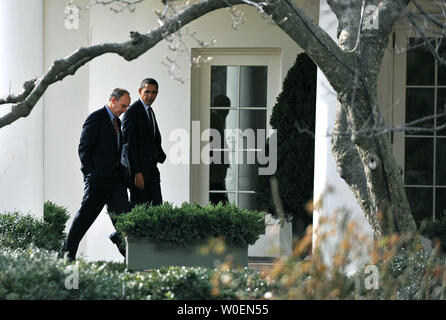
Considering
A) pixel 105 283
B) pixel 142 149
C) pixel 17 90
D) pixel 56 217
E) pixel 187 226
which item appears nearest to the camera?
pixel 105 283

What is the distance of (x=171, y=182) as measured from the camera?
11.6 metres

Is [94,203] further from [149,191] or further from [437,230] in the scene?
[437,230]

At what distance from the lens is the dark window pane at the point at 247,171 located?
38.8 ft

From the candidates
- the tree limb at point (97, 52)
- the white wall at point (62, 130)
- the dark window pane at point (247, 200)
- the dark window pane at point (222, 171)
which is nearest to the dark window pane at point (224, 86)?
the dark window pane at point (222, 171)

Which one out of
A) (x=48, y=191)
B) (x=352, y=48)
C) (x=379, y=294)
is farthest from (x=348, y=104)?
(x=48, y=191)

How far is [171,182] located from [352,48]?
4.83 m

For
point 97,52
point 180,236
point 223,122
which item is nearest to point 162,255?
point 180,236

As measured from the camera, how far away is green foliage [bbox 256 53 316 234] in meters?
11.1

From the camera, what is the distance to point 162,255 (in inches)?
334

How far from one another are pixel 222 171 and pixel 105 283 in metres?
6.23

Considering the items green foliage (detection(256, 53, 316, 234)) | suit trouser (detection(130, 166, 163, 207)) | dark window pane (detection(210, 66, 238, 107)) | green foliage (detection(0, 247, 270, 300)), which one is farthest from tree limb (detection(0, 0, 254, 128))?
dark window pane (detection(210, 66, 238, 107))

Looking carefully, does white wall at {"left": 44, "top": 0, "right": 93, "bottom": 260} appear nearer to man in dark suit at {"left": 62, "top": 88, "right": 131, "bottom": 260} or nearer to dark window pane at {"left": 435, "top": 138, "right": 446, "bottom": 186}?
man in dark suit at {"left": 62, "top": 88, "right": 131, "bottom": 260}

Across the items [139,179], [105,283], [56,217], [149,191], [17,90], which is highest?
[17,90]

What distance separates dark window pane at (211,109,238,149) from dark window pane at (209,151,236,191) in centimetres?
12
